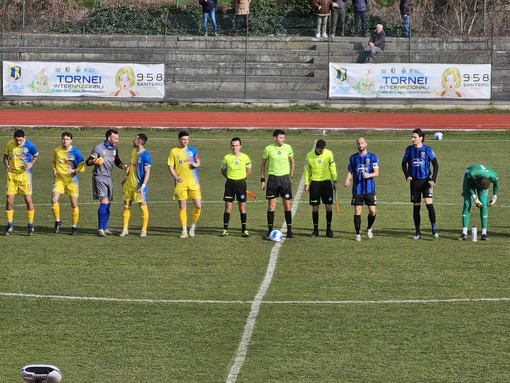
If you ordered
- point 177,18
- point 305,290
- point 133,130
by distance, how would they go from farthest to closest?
1. point 177,18
2. point 133,130
3. point 305,290

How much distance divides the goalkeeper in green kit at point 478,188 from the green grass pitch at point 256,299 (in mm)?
477

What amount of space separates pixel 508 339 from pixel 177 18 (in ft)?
131

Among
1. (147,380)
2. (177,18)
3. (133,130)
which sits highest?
(177,18)

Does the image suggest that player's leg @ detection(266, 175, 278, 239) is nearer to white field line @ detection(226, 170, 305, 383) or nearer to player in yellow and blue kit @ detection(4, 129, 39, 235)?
white field line @ detection(226, 170, 305, 383)

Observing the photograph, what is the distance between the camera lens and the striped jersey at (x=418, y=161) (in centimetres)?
2202

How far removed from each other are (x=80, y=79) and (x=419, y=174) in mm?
24868

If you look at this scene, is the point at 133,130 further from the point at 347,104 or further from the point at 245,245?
the point at 245,245

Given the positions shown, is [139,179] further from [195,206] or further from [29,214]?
[29,214]

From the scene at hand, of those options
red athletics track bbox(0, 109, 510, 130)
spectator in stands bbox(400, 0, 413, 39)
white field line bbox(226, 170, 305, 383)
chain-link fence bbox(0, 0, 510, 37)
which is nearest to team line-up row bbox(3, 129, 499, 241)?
white field line bbox(226, 170, 305, 383)

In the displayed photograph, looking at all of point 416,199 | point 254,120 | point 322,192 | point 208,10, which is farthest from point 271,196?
point 208,10

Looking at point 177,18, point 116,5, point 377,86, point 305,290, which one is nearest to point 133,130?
point 377,86

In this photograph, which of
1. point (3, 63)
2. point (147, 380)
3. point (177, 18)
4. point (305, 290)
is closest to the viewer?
point (147, 380)

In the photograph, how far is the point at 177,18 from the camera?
52.7 m

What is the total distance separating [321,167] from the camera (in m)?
22.4
